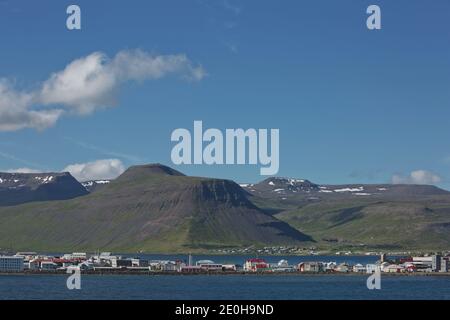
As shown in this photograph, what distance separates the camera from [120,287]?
16575 centimetres

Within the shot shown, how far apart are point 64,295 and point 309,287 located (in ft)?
181
